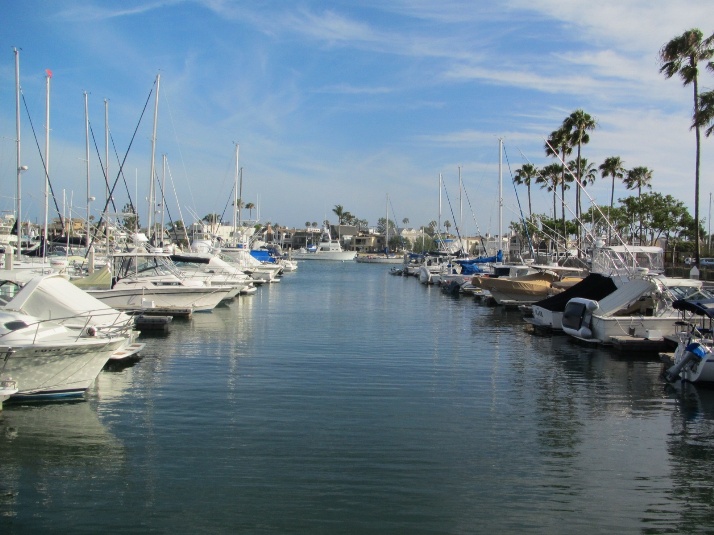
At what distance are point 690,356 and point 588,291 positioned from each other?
39.2 ft

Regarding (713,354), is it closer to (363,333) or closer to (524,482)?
(524,482)

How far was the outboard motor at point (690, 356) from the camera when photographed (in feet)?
63.6

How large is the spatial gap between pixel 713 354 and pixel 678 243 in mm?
59559

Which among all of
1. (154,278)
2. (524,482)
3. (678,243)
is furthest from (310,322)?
(678,243)

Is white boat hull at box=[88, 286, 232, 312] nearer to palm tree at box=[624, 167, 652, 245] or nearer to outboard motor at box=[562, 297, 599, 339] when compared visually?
outboard motor at box=[562, 297, 599, 339]

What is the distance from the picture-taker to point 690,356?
1962cm

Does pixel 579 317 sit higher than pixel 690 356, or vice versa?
pixel 579 317

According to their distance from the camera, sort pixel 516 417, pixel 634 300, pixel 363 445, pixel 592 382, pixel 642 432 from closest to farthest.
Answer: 1. pixel 363 445
2. pixel 642 432
3. pixel 516 417
4. pixel 592 382
5. pixel 634 300

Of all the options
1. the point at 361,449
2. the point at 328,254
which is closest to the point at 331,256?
the point at 328,254

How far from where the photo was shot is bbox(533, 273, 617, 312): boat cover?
30.6 meters

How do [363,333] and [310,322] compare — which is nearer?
[363,333]

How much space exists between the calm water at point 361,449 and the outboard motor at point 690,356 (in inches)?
35.4

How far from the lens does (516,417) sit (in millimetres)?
16375

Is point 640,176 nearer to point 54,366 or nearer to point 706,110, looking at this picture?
point 706,110
